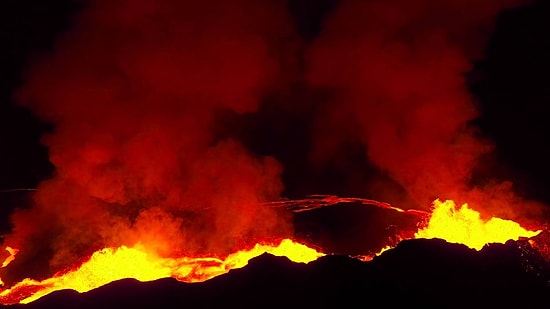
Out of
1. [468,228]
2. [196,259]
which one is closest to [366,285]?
[468,228]

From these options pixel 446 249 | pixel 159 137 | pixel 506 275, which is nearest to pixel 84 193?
pixel 159 137

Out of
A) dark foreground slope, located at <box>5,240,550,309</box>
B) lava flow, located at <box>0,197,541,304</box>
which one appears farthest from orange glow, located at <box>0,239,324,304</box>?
dark foreground slope, located at <box>5,240,550,309</box>

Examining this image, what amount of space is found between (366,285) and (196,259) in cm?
360

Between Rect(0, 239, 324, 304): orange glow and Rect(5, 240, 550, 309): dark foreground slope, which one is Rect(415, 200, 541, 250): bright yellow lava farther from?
Rect(0, 239, 324, 304): orange glow

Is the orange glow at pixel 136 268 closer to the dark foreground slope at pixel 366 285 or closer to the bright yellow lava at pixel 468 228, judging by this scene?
the dark foreground slope at pixel 366 285

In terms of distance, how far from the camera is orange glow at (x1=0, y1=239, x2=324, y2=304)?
11.0m

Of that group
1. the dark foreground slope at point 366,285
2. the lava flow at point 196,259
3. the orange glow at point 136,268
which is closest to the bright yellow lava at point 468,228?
the lava flow at point 196,259

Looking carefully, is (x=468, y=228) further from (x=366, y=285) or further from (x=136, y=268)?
(x=136, y=268)

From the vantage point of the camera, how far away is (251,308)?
32.1ft

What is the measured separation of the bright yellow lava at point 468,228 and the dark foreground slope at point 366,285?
0.67 meters

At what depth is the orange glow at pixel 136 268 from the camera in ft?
36.0

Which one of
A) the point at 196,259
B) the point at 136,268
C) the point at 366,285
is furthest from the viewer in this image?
the point at 196,259

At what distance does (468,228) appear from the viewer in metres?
11.5

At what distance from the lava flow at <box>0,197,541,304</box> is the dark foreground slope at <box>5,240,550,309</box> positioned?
0.71 metres
